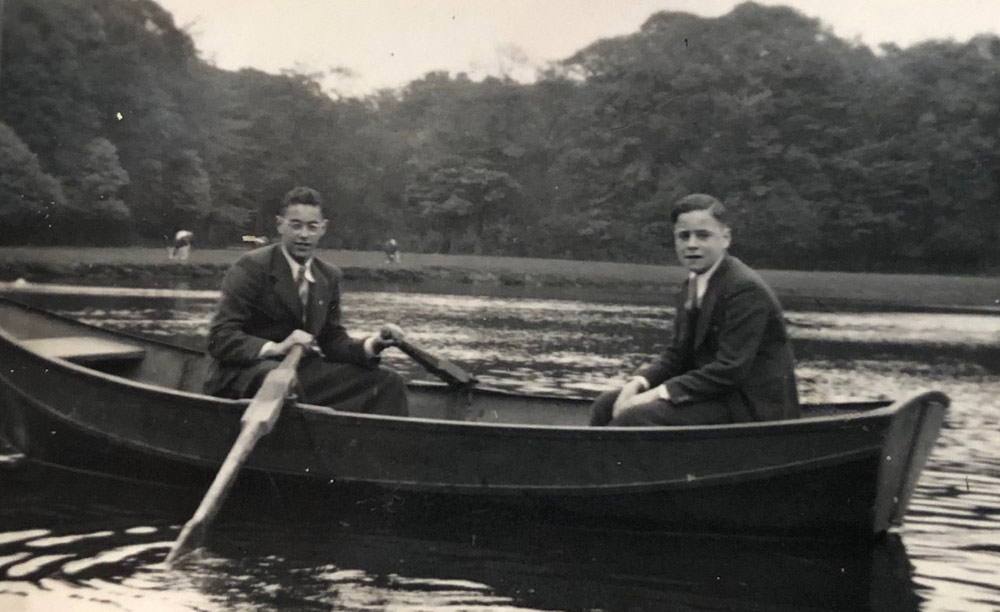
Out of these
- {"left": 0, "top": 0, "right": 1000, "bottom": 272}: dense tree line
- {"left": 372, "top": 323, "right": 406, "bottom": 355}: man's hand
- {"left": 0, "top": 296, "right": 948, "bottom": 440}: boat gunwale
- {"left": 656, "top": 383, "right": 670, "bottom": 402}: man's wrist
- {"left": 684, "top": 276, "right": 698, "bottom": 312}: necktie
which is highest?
{"left": 0, "top": 0, "right": 1000, "bottom": 272}: dense tree line

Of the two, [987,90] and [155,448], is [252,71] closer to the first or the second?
[155,448]

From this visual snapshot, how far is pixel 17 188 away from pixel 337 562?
2777 mm

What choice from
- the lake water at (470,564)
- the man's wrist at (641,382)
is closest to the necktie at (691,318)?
the man's wrist at (641,382)

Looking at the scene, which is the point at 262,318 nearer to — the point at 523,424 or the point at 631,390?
the point at 523,424

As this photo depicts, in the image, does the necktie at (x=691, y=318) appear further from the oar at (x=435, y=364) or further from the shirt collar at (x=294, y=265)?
the shirt collar at (x=294, y=265)

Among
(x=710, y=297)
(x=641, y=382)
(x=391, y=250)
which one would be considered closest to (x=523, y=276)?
(x=391, y=250)

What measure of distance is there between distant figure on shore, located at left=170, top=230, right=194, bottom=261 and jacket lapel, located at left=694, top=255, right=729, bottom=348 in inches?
164

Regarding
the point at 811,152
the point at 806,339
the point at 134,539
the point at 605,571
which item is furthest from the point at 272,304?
the point at 806,339

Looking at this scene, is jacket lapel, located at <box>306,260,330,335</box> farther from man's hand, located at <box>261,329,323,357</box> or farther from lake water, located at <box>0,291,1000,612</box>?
lake water, located at <box>0,291,1000,612</box>

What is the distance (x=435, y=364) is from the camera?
4141mm

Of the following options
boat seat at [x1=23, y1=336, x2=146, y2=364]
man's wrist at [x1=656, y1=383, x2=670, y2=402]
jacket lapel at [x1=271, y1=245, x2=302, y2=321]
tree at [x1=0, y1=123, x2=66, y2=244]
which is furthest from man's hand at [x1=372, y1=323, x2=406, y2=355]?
tree at [x1=0, y1=123, x2=66, y2=244]

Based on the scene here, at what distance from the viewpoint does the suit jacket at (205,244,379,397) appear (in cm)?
380

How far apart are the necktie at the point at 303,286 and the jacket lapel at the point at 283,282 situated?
19 mm

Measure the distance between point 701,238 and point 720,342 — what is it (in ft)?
1.19
